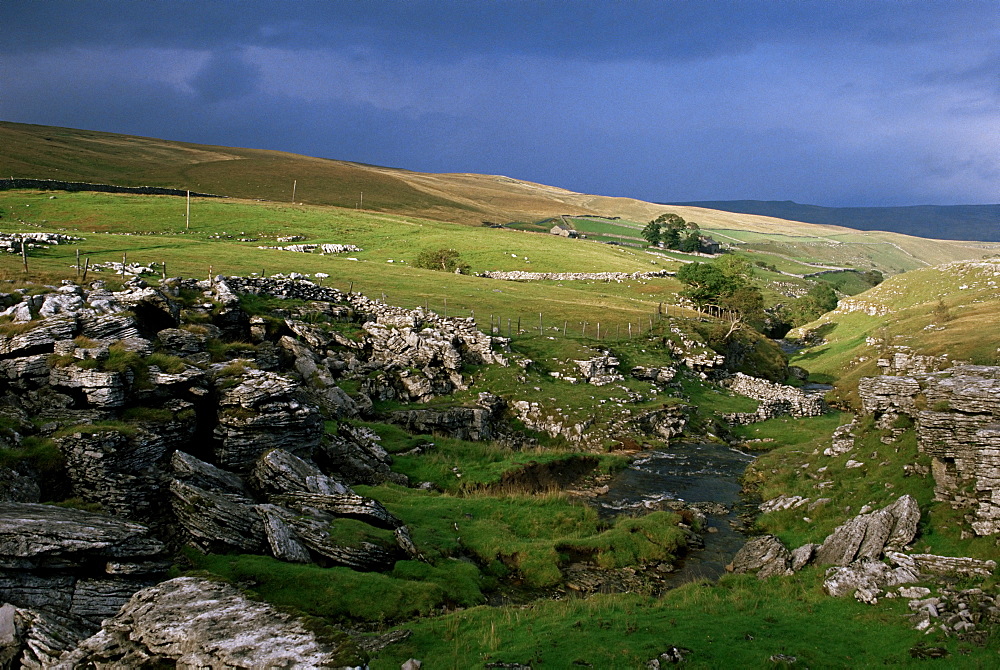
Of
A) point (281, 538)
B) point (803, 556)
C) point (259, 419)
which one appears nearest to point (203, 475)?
point (281, 538)

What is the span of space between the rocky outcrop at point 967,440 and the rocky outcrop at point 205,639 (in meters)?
21.3

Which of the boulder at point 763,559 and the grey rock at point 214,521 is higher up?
the grey rock at point 214,521

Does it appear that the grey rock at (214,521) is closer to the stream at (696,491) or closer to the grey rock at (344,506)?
the grey rock at (344,506)

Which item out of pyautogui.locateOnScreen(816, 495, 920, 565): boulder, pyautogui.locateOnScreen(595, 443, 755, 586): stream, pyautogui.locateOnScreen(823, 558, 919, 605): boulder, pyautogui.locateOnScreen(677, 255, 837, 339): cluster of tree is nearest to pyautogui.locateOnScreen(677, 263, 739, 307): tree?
pyautogui.locateOnScreen(677, 255, 837, 339): cluster of tree

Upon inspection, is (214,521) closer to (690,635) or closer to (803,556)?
(690,635)

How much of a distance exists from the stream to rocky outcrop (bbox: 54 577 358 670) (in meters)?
17.4

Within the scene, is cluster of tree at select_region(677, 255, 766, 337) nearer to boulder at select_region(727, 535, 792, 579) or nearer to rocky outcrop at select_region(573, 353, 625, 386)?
rocky outcrop at select_region(573, 353, 625, 386)

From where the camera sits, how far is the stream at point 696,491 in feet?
92.5

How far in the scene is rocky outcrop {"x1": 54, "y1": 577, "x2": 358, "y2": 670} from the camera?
12.0m

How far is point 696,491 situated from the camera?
125ft

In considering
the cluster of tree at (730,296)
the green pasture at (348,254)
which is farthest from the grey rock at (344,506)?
the cluster of tree at (730,296)

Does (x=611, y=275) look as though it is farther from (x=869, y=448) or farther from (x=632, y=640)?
(x=632, y=640)

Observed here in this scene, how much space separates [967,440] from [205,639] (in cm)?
2524

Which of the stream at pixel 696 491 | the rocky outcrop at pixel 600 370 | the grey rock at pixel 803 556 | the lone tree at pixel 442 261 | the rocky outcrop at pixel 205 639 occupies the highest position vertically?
the lone tree at pixel 442 261
